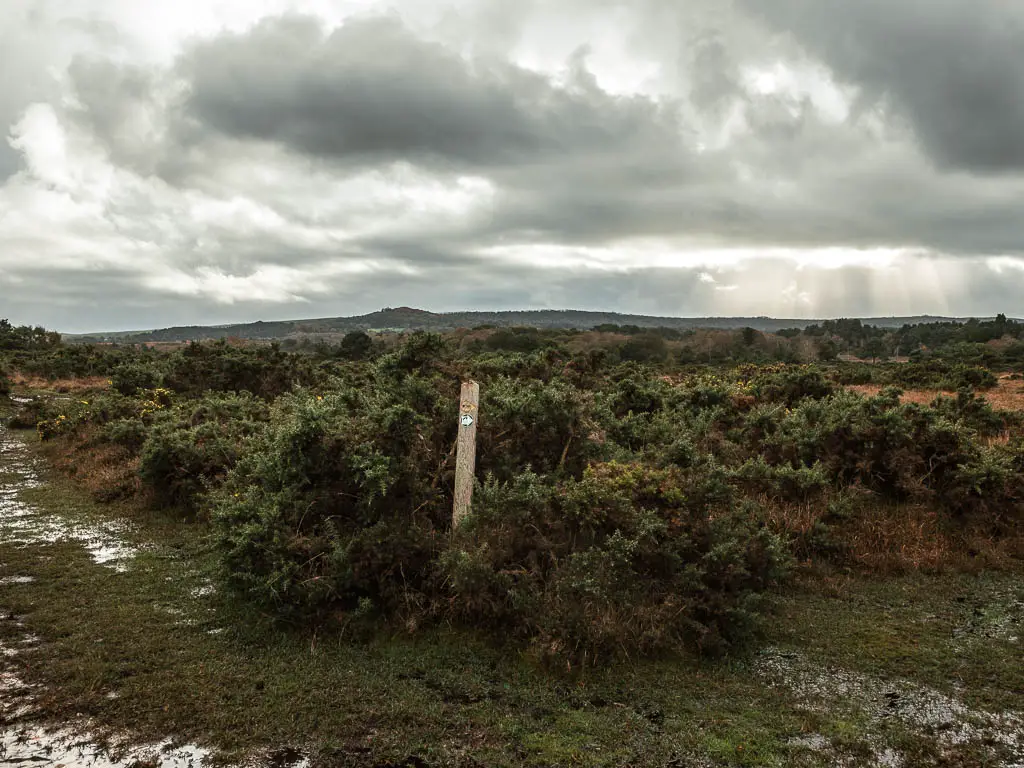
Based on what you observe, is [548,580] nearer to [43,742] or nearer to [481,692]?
[481,692]

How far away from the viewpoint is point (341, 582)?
21.3ft

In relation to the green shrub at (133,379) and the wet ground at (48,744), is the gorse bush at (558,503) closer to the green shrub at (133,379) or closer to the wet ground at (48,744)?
the wet ground at (48,744)

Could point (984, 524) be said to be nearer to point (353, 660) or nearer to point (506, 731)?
point (506, 731)

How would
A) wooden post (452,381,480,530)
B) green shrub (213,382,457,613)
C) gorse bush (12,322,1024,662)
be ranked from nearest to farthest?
gorse bush (12,322,1024,662) < green shrub (213,382,457,613) < wooden post (452,381,480,530)

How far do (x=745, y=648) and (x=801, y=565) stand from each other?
8.22 feet

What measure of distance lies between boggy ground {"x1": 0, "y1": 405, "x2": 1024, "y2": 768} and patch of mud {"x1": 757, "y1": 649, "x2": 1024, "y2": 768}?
2 cm

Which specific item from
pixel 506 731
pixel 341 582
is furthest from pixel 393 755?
pixel 341 582

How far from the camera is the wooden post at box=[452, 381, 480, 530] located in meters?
7.07

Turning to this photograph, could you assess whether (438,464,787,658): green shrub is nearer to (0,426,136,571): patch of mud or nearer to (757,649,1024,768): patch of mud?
(757,649,1024,768): patch of mud

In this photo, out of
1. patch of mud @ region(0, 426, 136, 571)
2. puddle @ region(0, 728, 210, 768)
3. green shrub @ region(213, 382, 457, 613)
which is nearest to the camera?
puddle @ region(0, 728, 210, 768)

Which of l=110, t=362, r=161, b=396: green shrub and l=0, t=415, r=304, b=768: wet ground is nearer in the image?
l=0, t=415, r=304, b=768: wet ground

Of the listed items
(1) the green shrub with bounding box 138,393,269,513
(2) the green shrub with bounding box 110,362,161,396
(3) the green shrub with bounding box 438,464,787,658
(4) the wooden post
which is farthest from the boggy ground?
(2) the green shrub with bounding box 110,362,161,396

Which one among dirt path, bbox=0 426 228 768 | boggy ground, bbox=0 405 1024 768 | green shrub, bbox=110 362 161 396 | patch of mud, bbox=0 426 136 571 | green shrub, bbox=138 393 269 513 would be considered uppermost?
green shrub, bbox=110 362 161 396

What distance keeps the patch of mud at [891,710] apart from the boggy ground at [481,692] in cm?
2
